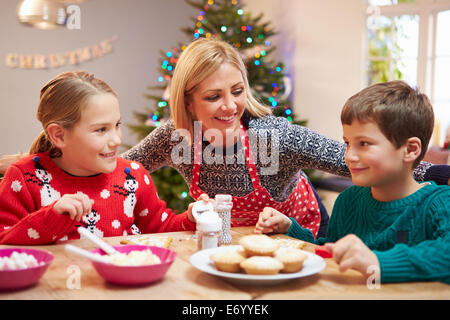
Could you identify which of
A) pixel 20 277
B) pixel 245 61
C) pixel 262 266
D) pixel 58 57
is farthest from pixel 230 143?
pixel 58 57

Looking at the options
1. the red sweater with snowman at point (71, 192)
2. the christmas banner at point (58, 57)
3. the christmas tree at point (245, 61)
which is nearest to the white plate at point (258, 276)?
the red sweater with snowman at point (71, 192)

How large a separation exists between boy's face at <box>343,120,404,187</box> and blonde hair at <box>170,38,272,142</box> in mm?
719

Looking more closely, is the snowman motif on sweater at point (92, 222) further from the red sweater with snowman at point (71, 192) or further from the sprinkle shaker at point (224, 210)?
the sprinkle shaker at point (224, 210)

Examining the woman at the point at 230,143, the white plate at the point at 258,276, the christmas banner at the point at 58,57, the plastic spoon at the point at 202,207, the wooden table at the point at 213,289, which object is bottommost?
the wooden table at the point at 213,289

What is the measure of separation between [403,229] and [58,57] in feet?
14.8

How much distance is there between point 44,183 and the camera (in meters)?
1.52

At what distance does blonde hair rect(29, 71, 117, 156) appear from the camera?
152 centimetres

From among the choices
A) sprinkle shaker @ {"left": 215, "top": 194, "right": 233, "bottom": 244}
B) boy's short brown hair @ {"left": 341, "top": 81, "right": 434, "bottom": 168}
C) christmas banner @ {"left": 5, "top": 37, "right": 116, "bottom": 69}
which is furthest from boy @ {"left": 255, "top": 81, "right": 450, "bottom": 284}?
christmas banner @ {"left": 5, "top": 37, "right": 116, "bottom": 69}

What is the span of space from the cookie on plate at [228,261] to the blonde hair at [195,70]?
906 mm

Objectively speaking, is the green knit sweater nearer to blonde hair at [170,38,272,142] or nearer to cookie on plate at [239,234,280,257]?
cookie on plate at [239,234,280,257]

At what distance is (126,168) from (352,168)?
0.82 meters

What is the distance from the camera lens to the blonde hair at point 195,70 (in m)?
1.77

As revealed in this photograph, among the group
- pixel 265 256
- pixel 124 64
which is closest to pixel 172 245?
pixel 265 256
